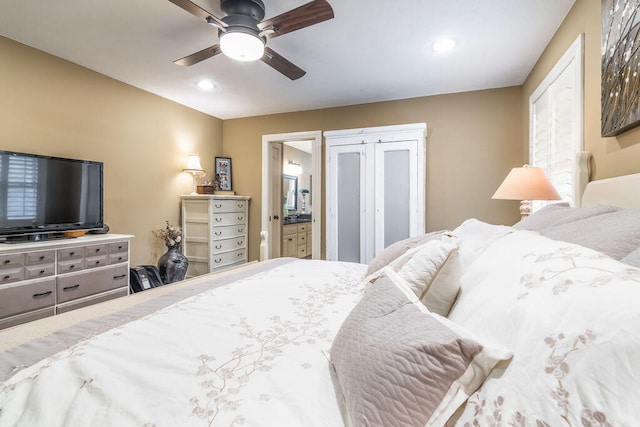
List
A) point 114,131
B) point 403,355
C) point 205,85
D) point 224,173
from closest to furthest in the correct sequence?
point 403,355, point 114,131, point 205,85, point 224,173

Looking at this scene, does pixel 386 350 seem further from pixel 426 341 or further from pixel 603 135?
pixel 603 135

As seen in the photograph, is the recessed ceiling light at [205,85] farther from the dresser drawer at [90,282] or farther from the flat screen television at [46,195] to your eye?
the dresser drawer at [90,282]

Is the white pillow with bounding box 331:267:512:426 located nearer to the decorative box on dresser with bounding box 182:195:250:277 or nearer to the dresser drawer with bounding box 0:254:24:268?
the dresser drawer with bounding box 0:254:24:268

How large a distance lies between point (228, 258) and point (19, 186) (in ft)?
7.32

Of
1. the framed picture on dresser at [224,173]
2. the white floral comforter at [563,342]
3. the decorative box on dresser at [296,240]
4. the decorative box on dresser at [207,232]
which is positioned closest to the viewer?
the white floral comforter at [563,342]

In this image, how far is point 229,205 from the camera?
409 centimetres

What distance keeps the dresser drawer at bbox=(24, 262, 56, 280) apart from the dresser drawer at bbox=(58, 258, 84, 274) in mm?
46

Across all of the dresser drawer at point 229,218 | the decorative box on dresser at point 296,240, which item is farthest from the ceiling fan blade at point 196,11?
the decorative box on dresser at point 296,240

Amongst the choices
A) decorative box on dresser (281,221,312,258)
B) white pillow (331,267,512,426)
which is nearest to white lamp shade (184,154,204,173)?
decorative box on dresser (281,221,312,258)

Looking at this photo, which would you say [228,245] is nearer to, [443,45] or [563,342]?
[443,45]

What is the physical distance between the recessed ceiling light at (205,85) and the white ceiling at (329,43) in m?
0.06

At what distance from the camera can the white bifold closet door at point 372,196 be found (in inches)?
127

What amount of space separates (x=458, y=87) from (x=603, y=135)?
2.05m

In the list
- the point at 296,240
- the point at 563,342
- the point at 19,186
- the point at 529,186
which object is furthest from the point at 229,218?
the point at 563,342
